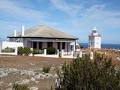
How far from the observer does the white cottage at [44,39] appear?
48.7 metres

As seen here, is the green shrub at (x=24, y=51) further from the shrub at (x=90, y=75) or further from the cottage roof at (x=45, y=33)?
the shrub at (x=90, y=75)

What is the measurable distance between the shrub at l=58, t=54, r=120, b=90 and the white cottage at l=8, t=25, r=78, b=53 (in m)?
36.3

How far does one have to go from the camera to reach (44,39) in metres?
48.9

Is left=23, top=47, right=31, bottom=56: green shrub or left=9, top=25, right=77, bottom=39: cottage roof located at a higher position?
left=9, top=25, right=77, bottom=39: cottage roof

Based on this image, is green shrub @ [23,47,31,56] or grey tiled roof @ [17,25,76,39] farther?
grey tiled roof @ [17,25,76,39]

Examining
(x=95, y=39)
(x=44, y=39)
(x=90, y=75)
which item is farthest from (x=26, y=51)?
(x=90, y=75)

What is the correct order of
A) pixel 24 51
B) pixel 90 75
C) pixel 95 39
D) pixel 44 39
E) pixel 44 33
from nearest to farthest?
pixel 90 75
pixel 24 51
pixel 44 39
pixel 44 33
pixel 95 39

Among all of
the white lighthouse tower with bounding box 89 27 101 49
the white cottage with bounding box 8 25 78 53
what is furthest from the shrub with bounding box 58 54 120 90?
the white lighthouse tower with bounding box 89 27 101 49

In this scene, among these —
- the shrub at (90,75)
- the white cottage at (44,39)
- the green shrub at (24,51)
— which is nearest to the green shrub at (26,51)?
the green shrub at (24,51)

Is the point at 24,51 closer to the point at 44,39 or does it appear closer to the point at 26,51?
the point at 26,51

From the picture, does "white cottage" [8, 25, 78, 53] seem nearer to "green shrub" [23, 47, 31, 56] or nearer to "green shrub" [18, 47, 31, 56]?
"green shrub" [18, 47, 31, 56]

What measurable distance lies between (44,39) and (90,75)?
38.1 metres

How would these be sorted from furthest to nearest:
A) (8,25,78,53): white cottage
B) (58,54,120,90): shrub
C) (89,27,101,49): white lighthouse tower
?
(89,27,101,49): white lighthouse tower → (8,25,78,53): white cottage → (58,54,120,90): shrub

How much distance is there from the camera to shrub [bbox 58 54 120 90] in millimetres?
10633
